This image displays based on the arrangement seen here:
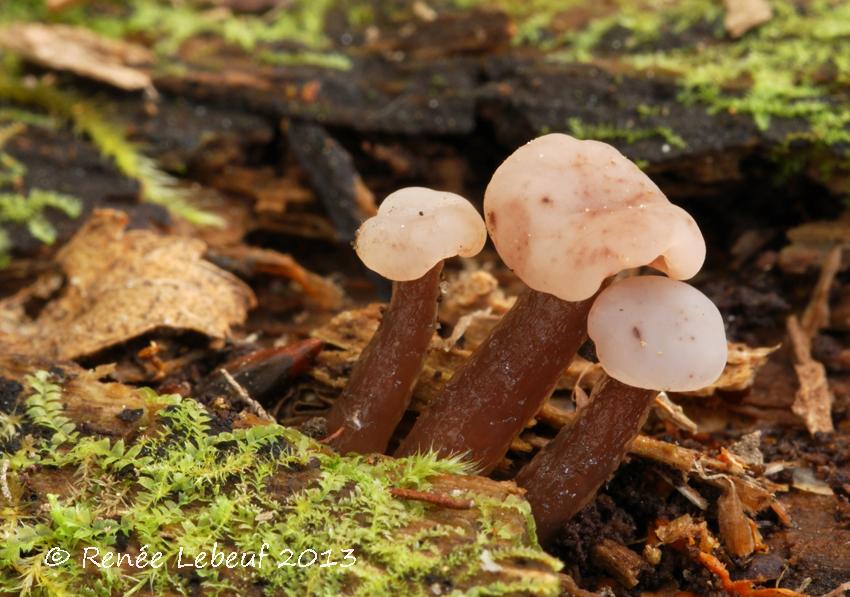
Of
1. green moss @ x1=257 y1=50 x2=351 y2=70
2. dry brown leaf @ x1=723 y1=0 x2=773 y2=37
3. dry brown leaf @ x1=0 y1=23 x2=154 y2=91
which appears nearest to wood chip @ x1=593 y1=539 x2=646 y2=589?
dry brown leaf @ x1=723 y1=0 x2=773 y2=37

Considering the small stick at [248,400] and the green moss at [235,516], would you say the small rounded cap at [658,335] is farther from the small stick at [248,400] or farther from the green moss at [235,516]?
the small stick at [248,400]

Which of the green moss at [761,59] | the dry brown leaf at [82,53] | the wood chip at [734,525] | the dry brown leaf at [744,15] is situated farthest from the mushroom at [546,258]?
the dry brown leaf at [82,53]

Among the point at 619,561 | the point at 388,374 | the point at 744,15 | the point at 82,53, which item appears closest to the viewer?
the point at 619,561

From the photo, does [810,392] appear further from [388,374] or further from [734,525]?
[388,374]

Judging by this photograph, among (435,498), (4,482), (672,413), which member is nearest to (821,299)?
(672,413)

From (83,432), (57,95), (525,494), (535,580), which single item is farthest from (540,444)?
(57,95)

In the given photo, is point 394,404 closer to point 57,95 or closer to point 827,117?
point 827,117
